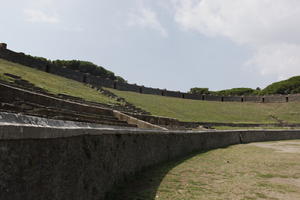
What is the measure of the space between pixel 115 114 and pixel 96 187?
1043 cm

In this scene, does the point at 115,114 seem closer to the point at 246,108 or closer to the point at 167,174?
the point at 167,174

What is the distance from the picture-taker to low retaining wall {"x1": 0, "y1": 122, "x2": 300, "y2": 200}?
2.86m

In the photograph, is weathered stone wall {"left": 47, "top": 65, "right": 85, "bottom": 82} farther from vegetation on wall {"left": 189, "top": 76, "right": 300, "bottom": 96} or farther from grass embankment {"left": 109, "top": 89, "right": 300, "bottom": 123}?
vegetation on wall {"left": 189, "top": 76, "right": 300, "bottom": 96}

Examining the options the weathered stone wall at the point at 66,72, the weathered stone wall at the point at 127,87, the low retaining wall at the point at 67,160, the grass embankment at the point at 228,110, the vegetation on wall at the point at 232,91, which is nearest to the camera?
the low retaining wall at the point at 67,160

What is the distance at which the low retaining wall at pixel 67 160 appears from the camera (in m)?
2.86

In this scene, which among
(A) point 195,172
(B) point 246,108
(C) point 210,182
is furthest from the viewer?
(B) point 246,108

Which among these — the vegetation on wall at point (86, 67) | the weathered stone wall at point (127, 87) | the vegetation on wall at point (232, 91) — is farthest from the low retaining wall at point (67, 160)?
the vegetation on wall at point (232, 91)

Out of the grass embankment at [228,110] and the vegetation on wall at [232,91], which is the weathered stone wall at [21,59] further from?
the vegetation on wall at [232,91]

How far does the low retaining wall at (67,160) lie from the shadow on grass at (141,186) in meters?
0.19

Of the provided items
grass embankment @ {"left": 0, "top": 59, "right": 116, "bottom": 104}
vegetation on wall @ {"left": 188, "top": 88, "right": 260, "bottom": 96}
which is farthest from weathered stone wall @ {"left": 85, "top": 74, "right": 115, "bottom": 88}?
vegetation on wall @ {"left": 188, "top": 88, "right": 260, "bottom": 96}

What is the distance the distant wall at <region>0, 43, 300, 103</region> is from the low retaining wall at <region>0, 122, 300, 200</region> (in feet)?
96.2

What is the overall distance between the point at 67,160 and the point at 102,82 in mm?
47033

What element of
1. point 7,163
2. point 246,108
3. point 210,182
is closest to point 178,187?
point 210,182

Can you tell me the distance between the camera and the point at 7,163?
9.10 feet
